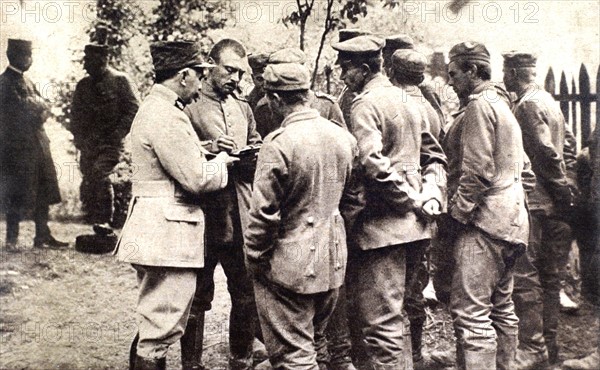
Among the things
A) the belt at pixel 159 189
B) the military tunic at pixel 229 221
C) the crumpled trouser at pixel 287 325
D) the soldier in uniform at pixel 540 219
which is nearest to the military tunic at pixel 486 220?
the soldier in uniform at pixel 540 219

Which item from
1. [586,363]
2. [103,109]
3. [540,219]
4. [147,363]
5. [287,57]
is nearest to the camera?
[147,363]

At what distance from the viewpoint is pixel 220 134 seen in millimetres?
4840

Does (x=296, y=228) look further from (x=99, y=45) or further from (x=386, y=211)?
(x=99, y=45)

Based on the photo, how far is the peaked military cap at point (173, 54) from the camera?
423 centimetres

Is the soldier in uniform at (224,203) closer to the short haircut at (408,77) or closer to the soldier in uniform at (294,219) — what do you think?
the soldier in uniform at (294,219)

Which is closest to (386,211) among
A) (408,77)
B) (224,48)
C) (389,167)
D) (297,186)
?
(389,167)

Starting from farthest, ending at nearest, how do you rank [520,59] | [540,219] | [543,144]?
[540,219] < [520,59] < [543,144]

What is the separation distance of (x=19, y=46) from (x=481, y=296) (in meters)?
4.57

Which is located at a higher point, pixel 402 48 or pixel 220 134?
pixel 402 48

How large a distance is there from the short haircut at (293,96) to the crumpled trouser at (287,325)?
1.11 metres

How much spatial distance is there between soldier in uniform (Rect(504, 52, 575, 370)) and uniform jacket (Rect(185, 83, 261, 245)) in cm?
246

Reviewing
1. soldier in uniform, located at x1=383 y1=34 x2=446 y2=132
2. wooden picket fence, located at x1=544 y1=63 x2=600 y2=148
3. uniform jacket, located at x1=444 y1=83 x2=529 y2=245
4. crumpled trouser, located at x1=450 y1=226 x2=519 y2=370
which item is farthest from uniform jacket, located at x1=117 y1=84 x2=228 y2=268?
wooden picket fence, located at x1=544 y1=63 x2=600 y2=148

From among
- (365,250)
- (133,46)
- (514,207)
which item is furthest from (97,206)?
(514,207)

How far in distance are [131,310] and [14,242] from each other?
1.29 m
